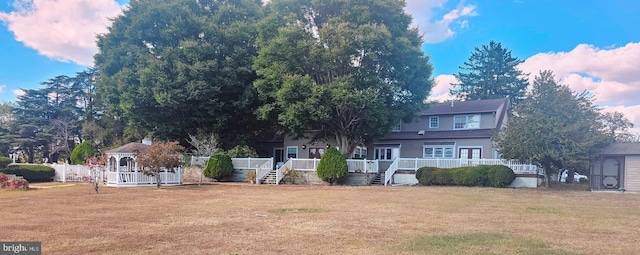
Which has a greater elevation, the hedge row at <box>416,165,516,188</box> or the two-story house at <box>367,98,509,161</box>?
the two-story house at <box>367,98,509,161</box>

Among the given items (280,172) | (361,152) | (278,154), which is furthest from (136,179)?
(361,152)

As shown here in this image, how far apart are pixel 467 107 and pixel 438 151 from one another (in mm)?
3959

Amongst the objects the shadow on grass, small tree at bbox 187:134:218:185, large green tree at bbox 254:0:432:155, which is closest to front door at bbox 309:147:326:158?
A: large green tree at bbox 254:0:432:155

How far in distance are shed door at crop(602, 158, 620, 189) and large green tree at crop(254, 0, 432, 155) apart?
1110 centimetres

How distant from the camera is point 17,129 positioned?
44.4m

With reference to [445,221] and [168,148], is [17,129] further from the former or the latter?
[445,221]

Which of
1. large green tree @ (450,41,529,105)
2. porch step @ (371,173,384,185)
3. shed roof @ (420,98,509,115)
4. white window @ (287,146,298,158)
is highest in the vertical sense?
large green tree @ (450,41,529,105)

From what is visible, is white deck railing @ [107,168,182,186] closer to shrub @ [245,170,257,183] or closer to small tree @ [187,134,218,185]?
shrub @ [245,170,257,183]

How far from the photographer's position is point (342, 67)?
27438 millimetres

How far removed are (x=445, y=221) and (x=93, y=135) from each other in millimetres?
41537

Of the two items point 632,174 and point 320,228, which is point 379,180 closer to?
point 632,174

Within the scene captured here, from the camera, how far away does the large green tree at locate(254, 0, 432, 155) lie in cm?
2617

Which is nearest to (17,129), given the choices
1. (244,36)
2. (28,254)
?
(244,36)

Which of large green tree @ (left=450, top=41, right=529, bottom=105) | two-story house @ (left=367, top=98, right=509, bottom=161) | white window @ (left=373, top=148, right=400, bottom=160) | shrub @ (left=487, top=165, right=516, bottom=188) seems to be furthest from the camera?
large green tree @ (left=450, top=41, right=529, bottom=105)
